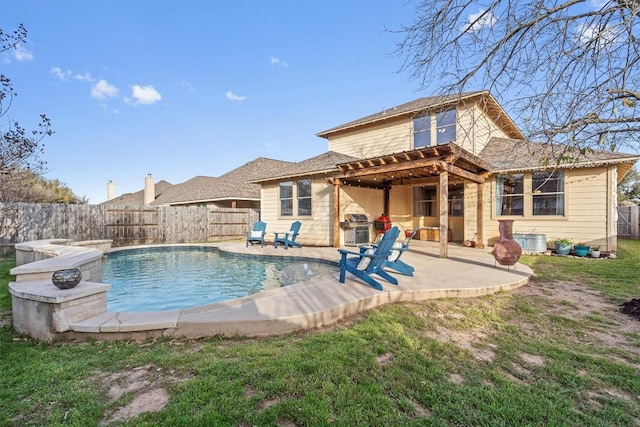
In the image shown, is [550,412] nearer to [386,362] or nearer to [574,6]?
[386,362]

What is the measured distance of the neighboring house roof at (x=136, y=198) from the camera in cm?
2814

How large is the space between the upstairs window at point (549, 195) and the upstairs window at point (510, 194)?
37 centimetres

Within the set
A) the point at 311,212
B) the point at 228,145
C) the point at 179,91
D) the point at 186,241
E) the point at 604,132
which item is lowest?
the point at 186,241

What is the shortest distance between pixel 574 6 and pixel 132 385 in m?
5.78

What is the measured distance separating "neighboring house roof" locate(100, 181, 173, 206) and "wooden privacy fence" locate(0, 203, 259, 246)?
14853 millimetres

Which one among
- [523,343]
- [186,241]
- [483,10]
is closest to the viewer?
[523,343]

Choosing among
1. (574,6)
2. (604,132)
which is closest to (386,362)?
(604,132)

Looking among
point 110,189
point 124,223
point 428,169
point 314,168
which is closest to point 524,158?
point 428,169

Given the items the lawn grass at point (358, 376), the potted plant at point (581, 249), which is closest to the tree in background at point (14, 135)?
the lawn grass at point (358, 376)

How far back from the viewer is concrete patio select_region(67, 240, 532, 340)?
317 cm

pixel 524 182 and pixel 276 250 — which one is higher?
pixel 524 182

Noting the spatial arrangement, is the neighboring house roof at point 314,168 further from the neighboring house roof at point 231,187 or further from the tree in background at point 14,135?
the tree in background at point 14,135

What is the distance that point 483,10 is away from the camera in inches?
135

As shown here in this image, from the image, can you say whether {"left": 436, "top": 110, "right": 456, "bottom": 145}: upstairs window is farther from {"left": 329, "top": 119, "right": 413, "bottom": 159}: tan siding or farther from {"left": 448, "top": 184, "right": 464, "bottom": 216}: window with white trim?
{"left": 448, "top": 184, "right": 464, "bottom": 216}: window with white trim
